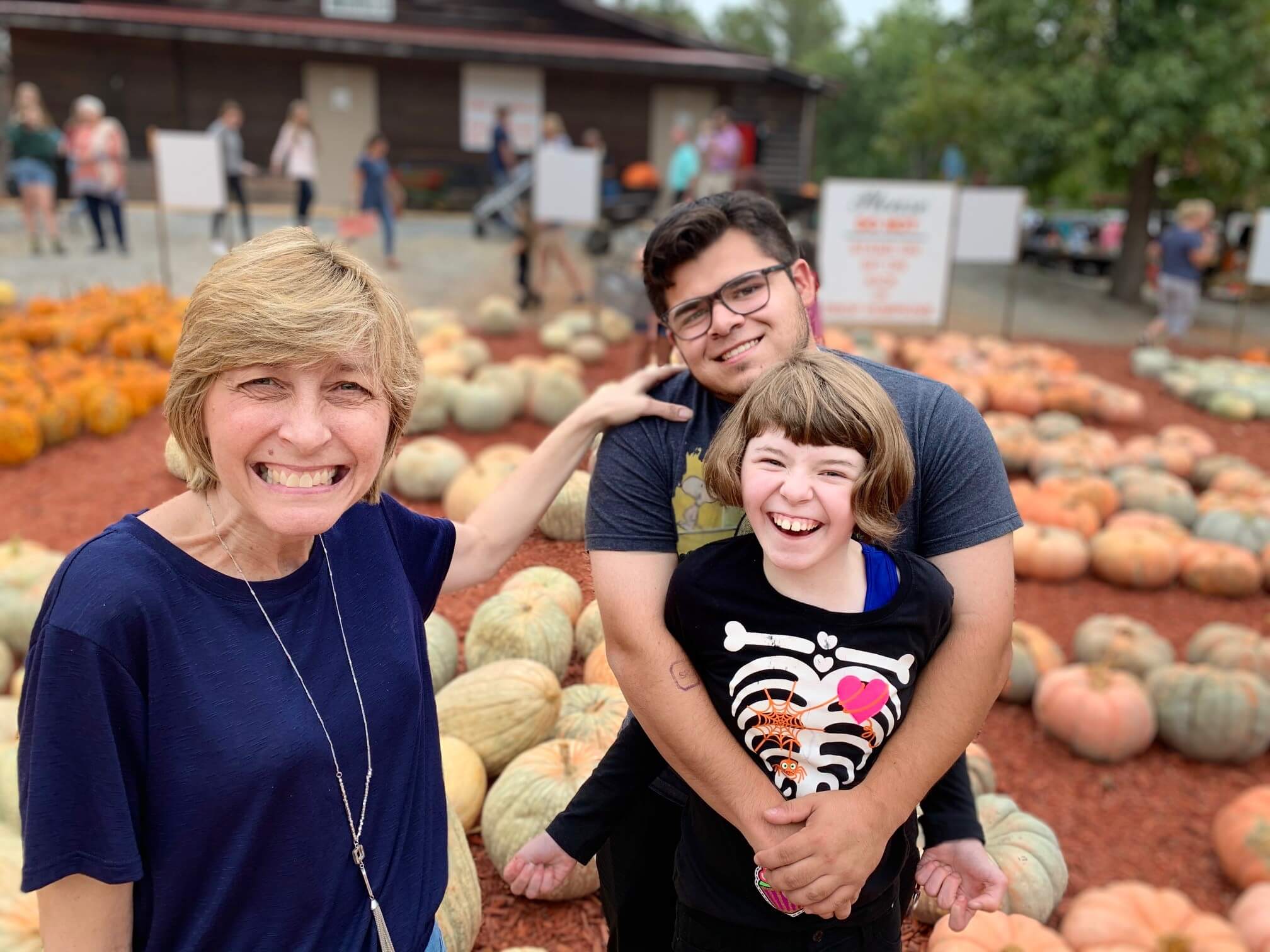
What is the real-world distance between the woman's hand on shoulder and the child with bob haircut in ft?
0.58

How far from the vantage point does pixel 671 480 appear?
1.75 meters

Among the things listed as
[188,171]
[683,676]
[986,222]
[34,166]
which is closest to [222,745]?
[683,676]

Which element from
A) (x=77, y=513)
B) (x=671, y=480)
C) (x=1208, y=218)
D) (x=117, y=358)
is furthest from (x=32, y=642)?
(x=1208, y=218)

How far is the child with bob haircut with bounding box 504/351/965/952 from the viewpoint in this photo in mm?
1481

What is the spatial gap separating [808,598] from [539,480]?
651 millimetres

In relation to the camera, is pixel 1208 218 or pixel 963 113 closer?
pixel 1208 218

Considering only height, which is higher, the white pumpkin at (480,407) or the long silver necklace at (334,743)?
the long silver necklace at (334,743)

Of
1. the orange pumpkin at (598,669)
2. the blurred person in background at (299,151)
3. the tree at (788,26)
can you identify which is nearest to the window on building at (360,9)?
the blurred person in background at (299,151)

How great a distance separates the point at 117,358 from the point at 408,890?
7.88 meters

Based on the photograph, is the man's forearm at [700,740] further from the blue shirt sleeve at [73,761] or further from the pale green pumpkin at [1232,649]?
the pale green pumpkin at [1232,649]

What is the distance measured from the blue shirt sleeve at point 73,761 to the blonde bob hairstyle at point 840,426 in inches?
35.5

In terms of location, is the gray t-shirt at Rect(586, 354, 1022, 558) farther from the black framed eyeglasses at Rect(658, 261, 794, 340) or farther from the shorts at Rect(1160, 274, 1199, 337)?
the shorts at Rect(1160, 274, 1199, 337)

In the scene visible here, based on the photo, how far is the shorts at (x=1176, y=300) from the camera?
39.1 ft

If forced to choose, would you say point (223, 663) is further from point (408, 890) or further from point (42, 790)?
point (408, 890)
